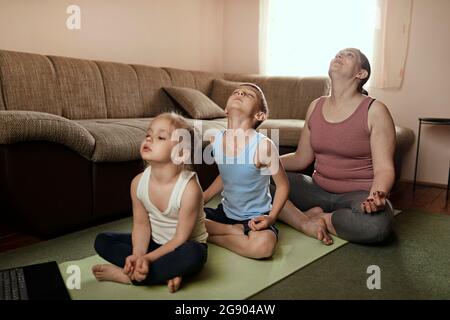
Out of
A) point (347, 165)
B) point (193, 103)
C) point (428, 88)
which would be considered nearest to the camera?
point (347, 165)

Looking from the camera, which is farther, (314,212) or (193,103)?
(193,103)

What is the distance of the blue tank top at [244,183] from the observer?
151cm

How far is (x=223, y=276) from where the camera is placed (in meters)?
1.31

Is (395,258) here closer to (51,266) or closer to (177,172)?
(177,172)

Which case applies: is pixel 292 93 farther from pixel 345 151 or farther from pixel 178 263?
pixel 178 263

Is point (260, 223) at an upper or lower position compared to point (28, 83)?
lower

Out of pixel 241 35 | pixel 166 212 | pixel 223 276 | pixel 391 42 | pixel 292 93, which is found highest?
pixel 241 35

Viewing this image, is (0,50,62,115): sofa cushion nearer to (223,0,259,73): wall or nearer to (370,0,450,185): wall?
(223,0,259,73): wall

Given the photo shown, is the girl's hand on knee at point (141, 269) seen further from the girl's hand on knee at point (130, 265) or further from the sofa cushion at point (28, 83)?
the sofa cushion at point (28, 83)

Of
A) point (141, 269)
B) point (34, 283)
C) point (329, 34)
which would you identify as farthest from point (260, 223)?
point (329, 34)

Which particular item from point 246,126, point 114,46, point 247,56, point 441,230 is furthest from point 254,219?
point 247,56

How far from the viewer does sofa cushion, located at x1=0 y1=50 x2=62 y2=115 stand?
2.09m

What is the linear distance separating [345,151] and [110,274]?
3.45 feet
